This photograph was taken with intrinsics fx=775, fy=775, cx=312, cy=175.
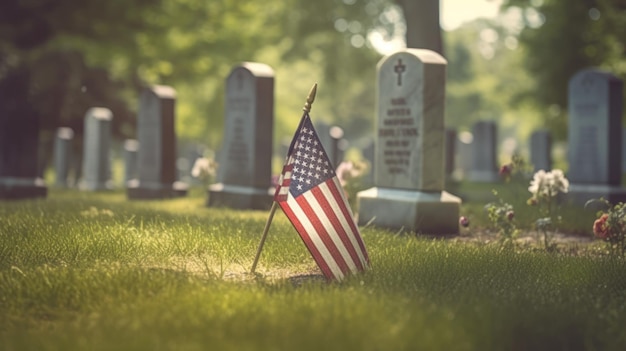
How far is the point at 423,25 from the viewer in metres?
14.6

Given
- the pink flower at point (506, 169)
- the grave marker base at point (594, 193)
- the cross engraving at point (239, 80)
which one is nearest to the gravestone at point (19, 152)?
the cross engraving at point (239, 80)

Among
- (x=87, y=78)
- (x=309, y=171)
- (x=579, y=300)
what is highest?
(x=87, y=78)

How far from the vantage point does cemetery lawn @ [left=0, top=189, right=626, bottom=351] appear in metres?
4.21

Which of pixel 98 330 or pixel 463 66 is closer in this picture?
pixel 98 330

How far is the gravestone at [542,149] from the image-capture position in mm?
22438

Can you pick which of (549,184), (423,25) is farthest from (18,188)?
(549,184)

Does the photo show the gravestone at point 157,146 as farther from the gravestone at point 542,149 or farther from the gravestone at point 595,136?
the gravestone at point 542,149

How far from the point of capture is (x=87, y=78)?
88.9ft

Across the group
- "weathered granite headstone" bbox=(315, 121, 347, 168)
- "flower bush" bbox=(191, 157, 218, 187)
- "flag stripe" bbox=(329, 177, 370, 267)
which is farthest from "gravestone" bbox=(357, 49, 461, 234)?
"weathered granite headstone" bbox=(315, 121, 347, 168)

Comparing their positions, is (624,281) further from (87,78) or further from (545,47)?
(545,47)

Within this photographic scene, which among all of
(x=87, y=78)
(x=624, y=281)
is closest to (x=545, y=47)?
(x=87, y=78)

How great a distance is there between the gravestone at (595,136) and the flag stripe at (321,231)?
9093 millimetres

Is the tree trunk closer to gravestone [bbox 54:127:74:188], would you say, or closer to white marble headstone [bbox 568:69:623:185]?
Result: white marble headstone [bbox 568:69:623:185]

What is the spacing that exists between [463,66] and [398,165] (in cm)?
5990
